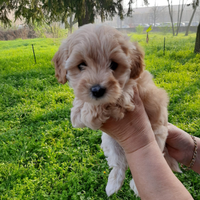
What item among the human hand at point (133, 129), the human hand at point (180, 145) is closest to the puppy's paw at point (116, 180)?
the human hand at point (133, 129)

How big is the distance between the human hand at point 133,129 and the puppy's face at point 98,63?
0.29 metres

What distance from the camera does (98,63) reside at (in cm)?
143

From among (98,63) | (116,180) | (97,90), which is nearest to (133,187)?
(116,180)

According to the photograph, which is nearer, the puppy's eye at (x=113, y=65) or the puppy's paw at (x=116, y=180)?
the puppy's eye at (x=113, y=65)

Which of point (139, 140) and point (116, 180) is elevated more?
point (139, 140)

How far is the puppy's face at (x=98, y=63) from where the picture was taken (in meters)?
1.37

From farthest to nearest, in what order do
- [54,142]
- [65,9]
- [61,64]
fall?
[65,9] → [54,142] → [61,64]

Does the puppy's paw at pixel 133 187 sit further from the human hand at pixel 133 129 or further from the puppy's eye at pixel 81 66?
the puppy's eye at pixel 81 66

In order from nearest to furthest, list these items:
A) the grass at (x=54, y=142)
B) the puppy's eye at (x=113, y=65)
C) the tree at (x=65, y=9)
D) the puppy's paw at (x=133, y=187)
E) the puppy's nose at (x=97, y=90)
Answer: the puppy's nose at (x=97, y=90)
the puppy's eye at (x=113, y=65)
the puppy's paw at (x=133, y=187)
the grass at (x=54, y=142)
the tree at (x=65, y=9)

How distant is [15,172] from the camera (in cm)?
256

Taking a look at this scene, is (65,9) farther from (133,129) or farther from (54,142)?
(133,129)

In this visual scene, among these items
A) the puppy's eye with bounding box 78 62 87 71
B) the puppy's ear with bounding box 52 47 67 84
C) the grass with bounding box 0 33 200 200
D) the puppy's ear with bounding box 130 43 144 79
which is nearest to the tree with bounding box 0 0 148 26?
the grass with bounding box 0 33 200 200

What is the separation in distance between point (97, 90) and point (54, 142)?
7.22ft

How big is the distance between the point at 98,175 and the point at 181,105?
2.72 meters
